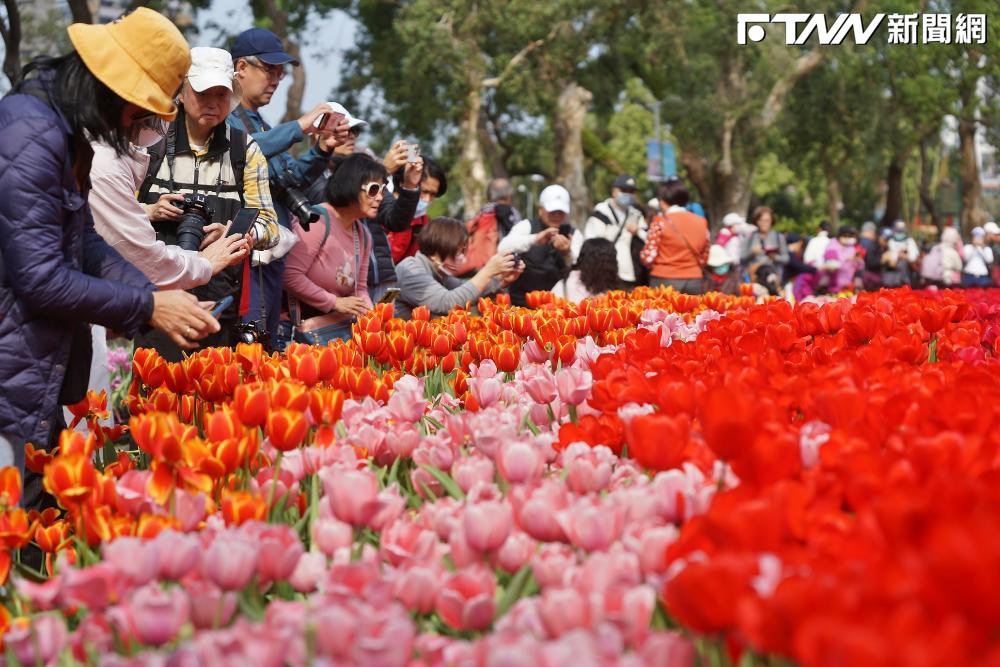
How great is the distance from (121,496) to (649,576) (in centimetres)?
99

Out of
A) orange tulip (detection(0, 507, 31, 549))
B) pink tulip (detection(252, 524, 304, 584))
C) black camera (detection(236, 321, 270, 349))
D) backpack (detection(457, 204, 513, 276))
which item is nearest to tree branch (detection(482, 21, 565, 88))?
backpack (detection(457, 204, 513, 276))

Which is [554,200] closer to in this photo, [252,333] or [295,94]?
[252,333]

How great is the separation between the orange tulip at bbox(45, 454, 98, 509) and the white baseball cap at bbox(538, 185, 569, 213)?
760 cm

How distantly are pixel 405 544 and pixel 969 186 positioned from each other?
131ft

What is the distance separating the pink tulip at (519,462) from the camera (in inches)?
90.0

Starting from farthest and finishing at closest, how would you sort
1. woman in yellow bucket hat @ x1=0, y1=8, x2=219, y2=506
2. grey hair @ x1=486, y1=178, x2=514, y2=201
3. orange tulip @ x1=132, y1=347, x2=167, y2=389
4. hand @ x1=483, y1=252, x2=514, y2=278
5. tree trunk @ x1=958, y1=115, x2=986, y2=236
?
1. tree trunk @ x1=958, y1=115, x2=986, y2=236
2. grey hair @ x1=486, y1=178, x2=514, y2=201
3. hand @ x1=483, y1=252, x2=514, y2=278
4. orange tulip @ x1=132, y1=347, x2=167, y2=389
5. woman in yellow bucket hat @ x1=0, y1=8, x2=219, y2=506

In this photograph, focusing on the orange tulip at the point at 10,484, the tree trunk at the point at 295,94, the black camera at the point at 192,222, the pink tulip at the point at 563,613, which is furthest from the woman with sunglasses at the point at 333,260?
the tree trunk at the point at 295,94

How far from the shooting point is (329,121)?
5926mm

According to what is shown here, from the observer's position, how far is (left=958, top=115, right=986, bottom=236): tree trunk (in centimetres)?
3906

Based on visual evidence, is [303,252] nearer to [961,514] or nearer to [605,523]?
[605,523]

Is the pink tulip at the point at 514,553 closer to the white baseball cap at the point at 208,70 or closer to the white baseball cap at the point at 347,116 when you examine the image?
the white baseball cap at the point at 208,70

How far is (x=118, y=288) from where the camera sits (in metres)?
3.07

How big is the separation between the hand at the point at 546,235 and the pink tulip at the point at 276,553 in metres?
6.98

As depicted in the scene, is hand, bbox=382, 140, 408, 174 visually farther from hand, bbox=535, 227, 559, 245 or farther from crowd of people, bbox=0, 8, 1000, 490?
hand, bbox=535, 227, 559, 245
